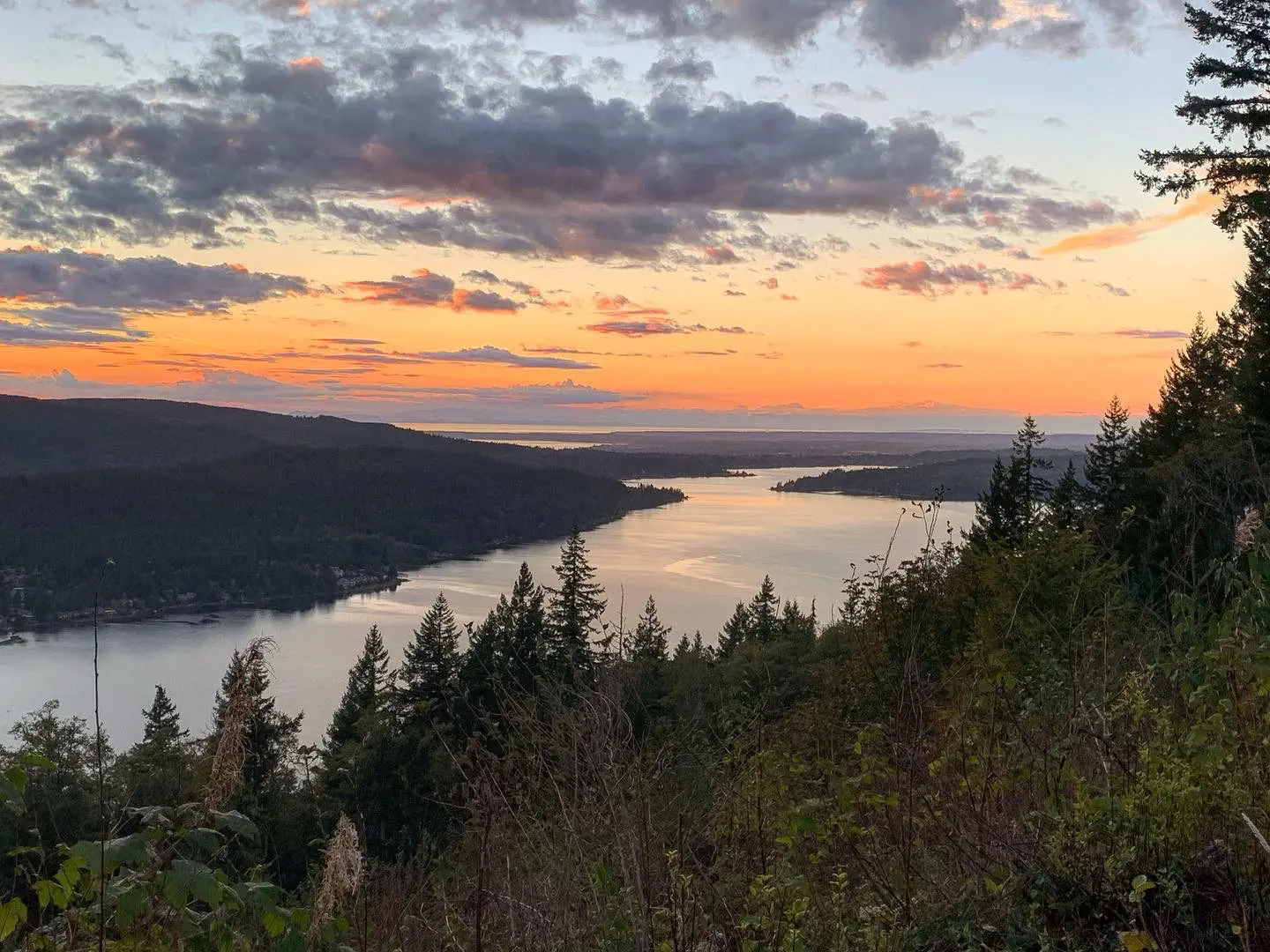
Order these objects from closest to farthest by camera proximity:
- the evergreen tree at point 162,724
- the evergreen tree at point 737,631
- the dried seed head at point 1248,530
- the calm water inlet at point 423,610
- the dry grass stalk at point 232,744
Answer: the dry grass stalk at point 232,744 → the dried seed head at point 1248,530 → the evergreen tree at point 162,724 → the evergreen tree at point 737,631 → the calm water inlet at point 423,610

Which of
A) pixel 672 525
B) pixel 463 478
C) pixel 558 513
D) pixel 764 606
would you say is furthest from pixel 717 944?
pixel 463 478

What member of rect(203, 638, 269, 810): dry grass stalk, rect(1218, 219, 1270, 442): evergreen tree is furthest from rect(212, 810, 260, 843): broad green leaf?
rect(1218, 219, 1270, 442): evergreen tree

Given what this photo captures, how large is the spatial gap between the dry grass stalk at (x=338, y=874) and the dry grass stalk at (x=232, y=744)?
0.26 m

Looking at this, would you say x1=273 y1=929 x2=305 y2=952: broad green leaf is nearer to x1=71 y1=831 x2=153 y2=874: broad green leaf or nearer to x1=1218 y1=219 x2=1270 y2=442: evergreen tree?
x1=71 y1=831 x2=153 y2=874: broad green leaf

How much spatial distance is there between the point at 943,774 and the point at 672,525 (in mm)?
94535

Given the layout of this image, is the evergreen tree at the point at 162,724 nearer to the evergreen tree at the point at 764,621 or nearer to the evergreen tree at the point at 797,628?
the evergreen tree at the point at 797,628

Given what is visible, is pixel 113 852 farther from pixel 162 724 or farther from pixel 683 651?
pixel 683 651

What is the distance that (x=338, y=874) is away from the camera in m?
2.02

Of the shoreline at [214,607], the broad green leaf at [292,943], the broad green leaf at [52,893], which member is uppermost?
the broad green leaf at [52,893]

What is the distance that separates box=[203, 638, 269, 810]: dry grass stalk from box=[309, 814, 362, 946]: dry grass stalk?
260mm

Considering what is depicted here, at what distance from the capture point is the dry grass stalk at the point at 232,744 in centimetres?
210

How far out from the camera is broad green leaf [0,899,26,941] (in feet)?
5.93

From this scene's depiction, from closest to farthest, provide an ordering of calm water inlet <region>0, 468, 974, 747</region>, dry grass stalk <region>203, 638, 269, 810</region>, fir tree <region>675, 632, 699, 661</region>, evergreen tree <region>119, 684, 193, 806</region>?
dry grass stalk <region>203, 638, 269, 810</region>
evergreen tree <region>119, 684, 193, 806</region>
fir tree <region>675, 632, 699, 661</region>
calm water inlet <region>0, 468, 974, 747</region>

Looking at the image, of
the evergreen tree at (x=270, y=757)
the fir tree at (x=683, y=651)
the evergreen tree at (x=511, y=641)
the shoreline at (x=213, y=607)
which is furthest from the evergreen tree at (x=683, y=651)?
the shoreline at (x=213, y=607)
